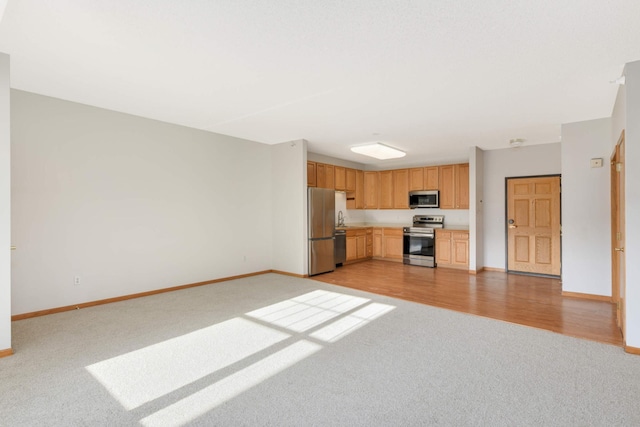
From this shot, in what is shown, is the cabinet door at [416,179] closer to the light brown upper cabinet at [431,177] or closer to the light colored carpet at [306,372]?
the light brown upper cabinet at [431,177]

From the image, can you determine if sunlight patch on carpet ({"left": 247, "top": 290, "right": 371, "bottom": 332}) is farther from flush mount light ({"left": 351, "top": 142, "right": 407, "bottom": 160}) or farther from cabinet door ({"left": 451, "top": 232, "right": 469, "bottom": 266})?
cabinet door ({"left": 451, "top": 232, "right": 469, "bottom": 266})

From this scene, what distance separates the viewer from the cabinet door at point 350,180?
25.6 ft

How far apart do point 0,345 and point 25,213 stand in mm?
1575

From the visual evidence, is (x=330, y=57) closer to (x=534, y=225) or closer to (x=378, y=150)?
(x=378, y=150)

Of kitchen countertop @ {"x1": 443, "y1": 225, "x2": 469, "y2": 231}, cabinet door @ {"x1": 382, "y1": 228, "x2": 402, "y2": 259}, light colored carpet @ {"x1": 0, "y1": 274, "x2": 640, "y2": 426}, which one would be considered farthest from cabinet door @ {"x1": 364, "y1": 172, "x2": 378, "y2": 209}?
light colored carpet @ {"x1": 0, "y1": 274, "x2": 640, "y2": 426}

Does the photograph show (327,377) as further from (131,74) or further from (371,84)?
(131,74)

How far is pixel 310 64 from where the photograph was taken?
2857 millimetres

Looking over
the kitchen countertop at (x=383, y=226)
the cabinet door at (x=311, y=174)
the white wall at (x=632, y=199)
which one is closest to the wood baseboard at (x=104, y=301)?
the cabinet door at (x=311, y=174)

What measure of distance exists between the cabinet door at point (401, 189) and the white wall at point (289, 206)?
3215mm

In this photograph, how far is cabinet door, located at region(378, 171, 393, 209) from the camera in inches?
327

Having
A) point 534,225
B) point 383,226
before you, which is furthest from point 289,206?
point 534,225

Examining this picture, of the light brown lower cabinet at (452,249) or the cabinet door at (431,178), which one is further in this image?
the cabinet door at (431,178)

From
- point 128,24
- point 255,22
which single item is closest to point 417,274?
point 255,22

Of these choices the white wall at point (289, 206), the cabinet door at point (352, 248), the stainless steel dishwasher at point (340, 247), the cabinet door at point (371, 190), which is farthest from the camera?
the cabinet door at point (371, 190)
